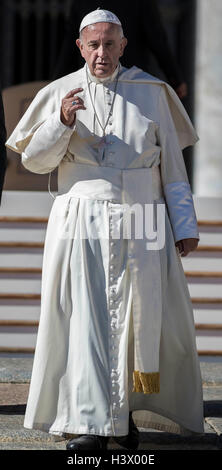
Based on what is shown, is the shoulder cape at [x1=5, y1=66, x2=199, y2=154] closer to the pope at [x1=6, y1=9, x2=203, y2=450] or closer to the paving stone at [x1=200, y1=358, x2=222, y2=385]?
the pope at [x1=6, y1=9, x2=203, y2=450]

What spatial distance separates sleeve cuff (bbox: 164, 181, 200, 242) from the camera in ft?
15.5

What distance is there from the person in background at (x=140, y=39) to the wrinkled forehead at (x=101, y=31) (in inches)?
81.9

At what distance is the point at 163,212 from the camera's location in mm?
4801

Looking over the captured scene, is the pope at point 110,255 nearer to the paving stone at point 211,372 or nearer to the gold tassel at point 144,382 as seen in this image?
the gold tassel at point 144,382

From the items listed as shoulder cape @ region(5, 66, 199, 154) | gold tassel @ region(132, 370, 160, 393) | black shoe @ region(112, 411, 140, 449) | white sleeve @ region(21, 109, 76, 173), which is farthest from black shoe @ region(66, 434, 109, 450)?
shoulder cape @ region(5, 66, 199, 154)

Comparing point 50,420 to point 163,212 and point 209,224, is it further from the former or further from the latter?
point 209,224

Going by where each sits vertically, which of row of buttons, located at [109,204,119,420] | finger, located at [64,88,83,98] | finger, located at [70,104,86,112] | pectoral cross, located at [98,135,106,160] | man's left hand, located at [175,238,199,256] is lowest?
row of buttons, located at [109,204,119,420]

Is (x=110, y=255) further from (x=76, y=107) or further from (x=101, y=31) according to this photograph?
(x=101, y=31)

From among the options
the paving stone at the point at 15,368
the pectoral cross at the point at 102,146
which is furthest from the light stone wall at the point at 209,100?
the pectoral cross at the point at 102,146

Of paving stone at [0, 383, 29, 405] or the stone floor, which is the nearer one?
the stone floor

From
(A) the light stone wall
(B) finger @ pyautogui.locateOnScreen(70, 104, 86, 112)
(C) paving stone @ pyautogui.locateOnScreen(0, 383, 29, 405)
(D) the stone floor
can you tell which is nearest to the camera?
(B) finger @ pyautogui.locateOnScreen(70, 104, 86, 112)

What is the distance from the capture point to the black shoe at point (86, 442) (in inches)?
178

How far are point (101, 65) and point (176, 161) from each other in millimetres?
549
